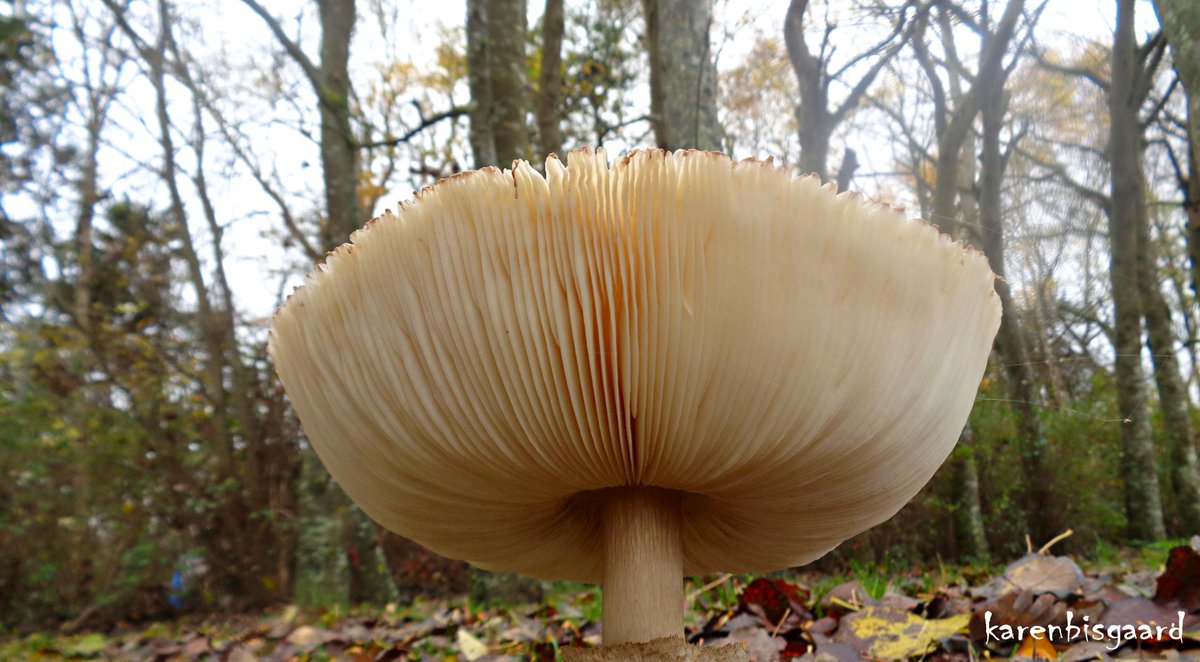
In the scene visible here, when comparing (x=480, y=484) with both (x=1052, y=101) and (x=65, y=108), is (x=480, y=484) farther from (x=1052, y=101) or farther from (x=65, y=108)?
(x=65, y=108)

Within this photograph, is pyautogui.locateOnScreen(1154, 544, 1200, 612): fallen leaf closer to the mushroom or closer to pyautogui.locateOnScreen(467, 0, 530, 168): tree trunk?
the mushroom

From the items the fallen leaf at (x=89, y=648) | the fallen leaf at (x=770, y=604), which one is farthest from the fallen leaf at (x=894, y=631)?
the fallen leaf at (x=89, y=648)

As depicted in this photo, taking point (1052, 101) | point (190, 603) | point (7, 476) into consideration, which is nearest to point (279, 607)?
point (190, 603)

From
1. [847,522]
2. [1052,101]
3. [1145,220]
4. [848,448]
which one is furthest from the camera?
[1145,220]

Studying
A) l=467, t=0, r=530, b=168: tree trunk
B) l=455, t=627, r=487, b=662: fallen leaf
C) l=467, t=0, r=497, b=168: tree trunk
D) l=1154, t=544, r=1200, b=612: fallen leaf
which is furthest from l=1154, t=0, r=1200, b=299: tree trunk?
l=455, t=627, r=487, b=662: fallen leaf

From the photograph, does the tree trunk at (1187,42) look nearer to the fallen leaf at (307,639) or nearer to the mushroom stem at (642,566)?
the mushroom stem at (642,566)
